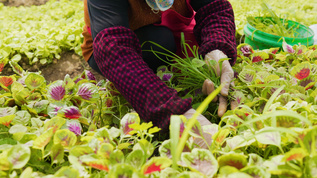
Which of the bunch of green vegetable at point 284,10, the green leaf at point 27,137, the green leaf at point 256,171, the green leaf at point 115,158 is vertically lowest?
the bunch of green vegetable at point 284,10

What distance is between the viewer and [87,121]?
3.07ft

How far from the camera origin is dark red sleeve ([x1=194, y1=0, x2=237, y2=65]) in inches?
46.2

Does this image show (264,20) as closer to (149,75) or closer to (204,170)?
(149,75)

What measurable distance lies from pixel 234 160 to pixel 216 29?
2.59ft

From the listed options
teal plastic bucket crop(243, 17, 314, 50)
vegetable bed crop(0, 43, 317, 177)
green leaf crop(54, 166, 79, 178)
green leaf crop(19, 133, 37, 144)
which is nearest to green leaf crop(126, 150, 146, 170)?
vegetable bed crop(0, 43, 317, 177)

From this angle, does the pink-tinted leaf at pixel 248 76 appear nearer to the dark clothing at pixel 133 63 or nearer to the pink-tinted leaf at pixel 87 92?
the dark clothing at pixel 133 63

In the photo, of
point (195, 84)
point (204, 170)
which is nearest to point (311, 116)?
point (204, 170)

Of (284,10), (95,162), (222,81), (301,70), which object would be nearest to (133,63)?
(222,81)

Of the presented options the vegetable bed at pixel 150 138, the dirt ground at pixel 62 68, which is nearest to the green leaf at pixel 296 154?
the vegetable bed at pixel 150 138

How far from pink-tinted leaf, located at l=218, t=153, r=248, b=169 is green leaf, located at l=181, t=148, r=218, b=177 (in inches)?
1.1

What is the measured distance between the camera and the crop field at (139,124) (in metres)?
0.54

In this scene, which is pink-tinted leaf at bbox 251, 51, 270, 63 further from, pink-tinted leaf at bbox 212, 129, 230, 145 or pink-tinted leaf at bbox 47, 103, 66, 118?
pink-tinted leaf at bbox 47, 103, 66, 118

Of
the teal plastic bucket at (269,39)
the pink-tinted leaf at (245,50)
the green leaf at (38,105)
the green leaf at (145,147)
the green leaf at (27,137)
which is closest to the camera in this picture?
the green leaf at (145,147)

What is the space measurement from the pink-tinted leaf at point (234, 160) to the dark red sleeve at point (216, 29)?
68cm
